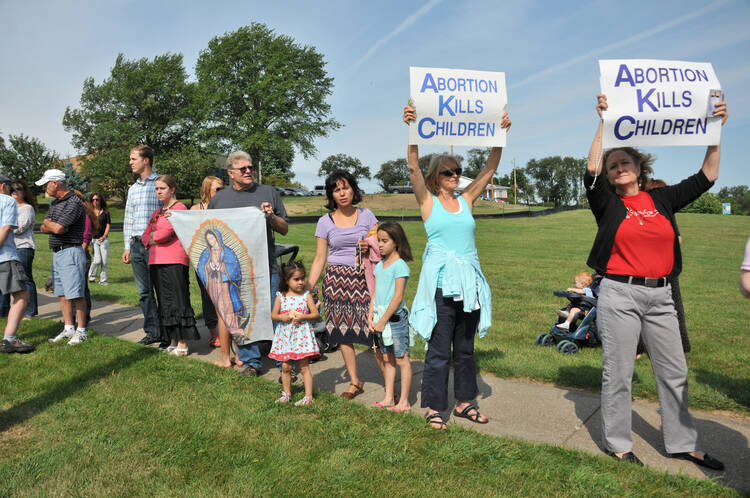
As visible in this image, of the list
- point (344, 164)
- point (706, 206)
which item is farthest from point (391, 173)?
point (706, 206)

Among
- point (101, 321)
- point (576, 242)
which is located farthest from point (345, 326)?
point (576, 242)

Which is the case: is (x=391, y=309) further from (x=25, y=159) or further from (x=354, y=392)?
(x=25, y=159)

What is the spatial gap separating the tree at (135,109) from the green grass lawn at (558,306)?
37.5 m

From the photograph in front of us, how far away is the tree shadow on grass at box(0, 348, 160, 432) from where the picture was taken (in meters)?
4.28

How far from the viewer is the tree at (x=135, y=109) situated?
5688 centimetres

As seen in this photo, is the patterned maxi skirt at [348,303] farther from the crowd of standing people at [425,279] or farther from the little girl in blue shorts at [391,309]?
the little girl in blue shorts at [391,309]

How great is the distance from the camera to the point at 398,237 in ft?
14.1

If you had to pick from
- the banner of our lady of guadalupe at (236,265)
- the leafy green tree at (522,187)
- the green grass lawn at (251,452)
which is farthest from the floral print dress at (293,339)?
the leafy green tree at (522,187)

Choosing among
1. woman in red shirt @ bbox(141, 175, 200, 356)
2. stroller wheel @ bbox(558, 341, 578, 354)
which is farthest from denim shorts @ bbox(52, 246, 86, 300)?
stroller wheel @ bbox(558, 341, 578, 354)

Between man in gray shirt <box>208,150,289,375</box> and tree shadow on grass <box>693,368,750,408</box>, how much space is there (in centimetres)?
426

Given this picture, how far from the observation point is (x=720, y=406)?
434cm

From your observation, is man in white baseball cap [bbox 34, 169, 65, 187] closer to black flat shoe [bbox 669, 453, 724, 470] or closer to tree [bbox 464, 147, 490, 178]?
black flat shoe [bbox 669, 453, 724, 470]

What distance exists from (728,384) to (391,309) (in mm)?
3241

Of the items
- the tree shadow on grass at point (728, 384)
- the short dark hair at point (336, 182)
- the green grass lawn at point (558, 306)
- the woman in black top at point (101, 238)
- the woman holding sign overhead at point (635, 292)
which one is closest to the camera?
the woman holding sign overhead at point (635, 292)
